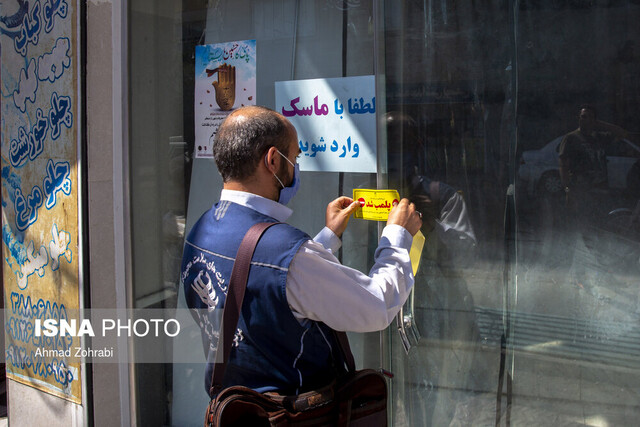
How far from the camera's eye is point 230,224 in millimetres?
1869

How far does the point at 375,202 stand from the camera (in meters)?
2.63

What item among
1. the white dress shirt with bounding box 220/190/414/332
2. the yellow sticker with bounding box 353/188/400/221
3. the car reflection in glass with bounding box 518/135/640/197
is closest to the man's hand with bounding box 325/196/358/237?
the yellow sticker with bounding box 353/188/400/221

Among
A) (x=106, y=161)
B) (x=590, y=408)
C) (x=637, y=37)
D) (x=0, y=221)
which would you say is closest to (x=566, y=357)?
(x=590, y=408)

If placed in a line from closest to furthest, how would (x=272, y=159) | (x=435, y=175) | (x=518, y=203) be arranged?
1. (x=272, y=159)
2. (x=518, y=203)
3. (x=435, y=175)

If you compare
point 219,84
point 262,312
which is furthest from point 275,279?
point 219,84

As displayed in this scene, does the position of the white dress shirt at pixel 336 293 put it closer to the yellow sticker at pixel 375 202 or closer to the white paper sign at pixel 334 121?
the yellow sticker at pixel 375 202

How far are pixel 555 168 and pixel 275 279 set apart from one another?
4.49 feet

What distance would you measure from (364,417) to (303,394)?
0.74ft

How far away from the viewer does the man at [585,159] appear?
7.86 ft

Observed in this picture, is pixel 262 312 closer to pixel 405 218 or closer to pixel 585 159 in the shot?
pixel 405 218

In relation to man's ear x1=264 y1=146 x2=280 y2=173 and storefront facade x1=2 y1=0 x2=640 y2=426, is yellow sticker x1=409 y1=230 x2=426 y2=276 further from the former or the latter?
man's ear x1=264 y1=146 x2=280 y2=173

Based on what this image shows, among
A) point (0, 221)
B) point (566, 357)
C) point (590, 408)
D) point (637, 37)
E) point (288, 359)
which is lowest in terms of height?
point (590, 408)

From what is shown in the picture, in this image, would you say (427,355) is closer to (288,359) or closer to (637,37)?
(288,359)

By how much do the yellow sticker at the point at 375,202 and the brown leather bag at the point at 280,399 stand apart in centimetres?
78
